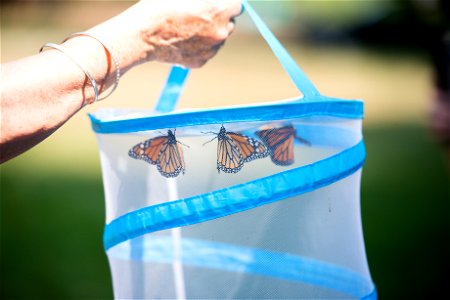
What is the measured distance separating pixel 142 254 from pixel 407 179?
4.51 meters

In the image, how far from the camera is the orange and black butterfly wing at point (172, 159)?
1.24m

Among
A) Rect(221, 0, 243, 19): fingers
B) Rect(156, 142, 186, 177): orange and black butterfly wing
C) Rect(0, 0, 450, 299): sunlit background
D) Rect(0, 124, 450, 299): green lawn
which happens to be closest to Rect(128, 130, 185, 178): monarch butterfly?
Rect(156, 142, 186, 177): orange and black butterfly wing

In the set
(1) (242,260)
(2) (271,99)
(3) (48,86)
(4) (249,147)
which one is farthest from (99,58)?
(2) (271,99)

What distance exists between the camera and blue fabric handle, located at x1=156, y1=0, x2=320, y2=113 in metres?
1.27

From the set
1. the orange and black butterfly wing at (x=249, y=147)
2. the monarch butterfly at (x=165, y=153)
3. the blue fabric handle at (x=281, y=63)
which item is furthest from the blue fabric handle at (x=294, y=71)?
the monarch butterfly at (x=165, y=153)

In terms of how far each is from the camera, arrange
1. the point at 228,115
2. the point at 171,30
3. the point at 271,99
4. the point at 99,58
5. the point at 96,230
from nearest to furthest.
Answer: the point at 228,115 < the point at 99,58 < the point at 171,30 < the point at 96,230 < the point at 271,99

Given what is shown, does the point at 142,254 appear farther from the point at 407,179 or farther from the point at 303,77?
the point at 407,179

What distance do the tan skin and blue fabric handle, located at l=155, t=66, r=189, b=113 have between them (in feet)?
0.18

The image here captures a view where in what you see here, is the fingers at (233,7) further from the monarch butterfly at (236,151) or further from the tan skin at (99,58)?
the monarch butterfly at (236,151)

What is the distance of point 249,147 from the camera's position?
48.4 inches

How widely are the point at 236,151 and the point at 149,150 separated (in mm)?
169

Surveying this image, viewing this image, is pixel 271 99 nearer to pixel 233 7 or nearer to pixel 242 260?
pixel 233 7

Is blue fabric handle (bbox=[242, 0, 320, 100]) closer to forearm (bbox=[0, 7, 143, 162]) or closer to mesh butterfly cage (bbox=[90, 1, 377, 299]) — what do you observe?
mesh butterfly cage (bbox=[90, 1, 377, 299])

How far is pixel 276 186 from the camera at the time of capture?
3.97 feet
